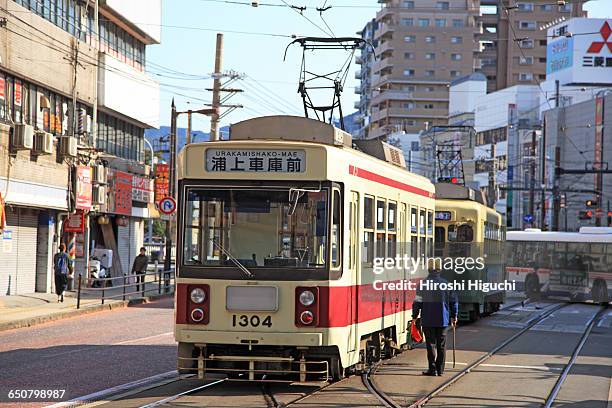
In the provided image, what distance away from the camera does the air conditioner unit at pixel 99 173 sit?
1529 inches

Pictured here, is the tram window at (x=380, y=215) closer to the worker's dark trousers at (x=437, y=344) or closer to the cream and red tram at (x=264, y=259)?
the cream and red tram at (x=264, y=259)

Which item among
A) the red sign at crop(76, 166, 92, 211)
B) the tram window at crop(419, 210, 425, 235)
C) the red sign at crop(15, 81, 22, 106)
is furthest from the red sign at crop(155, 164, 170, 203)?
the tram window at crop(419, 210, 425, 235)

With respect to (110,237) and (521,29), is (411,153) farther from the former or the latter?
(110,237)

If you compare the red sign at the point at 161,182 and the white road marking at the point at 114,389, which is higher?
the red sign at the point at 161,182

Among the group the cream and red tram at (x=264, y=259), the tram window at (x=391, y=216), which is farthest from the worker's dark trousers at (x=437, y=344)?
the cream and red tram at (x=264, y=259)

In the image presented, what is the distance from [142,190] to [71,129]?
9.76m

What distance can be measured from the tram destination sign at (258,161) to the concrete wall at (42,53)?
65.5 feet

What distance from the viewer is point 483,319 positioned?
1200 inches

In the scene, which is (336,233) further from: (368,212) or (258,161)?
(368,212)

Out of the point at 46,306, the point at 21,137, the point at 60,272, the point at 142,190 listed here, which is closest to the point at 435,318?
the point at 46,306

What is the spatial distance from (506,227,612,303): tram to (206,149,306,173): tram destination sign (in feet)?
94.3

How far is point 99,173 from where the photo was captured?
128 feet

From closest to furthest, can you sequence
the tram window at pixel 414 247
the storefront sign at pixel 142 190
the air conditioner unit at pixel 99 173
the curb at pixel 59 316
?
the tram window at pixel 414 247 < the curb at pixel 59 316 < the air conditioner unit at pixel 99 173 < the storefront sign at pixel 142 190

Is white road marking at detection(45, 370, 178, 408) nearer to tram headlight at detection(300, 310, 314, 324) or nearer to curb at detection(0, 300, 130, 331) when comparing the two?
tram headlight at detection(300, 310, 314, 324)
